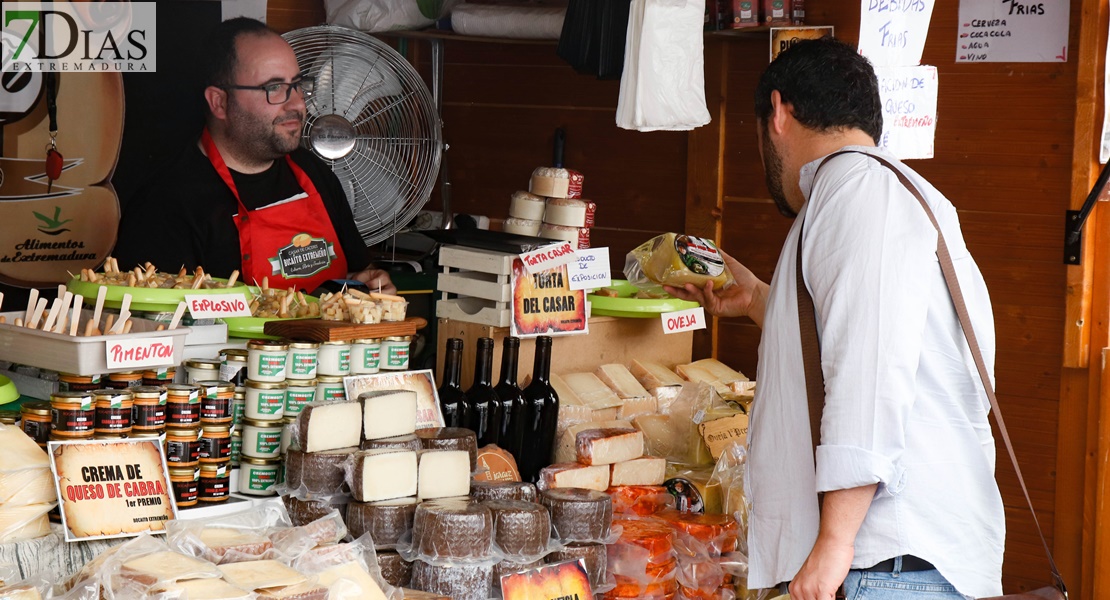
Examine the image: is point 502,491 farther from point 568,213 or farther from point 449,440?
point 568,213

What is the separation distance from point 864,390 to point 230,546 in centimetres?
134

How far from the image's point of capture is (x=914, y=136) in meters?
3.63

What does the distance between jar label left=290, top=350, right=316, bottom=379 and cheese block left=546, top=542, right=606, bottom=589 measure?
29.9 inches

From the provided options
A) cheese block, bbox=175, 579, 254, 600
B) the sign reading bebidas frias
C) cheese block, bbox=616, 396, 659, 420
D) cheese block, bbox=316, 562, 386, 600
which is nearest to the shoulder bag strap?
cheese block, bbox=316, 562, 386, 600

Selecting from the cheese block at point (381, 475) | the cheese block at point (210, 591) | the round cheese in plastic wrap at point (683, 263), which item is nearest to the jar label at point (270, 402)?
the cheese block at point (381, 475)

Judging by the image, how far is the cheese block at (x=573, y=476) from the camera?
315 cm

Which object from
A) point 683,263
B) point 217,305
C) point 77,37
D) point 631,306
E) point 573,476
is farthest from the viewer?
point 77,37

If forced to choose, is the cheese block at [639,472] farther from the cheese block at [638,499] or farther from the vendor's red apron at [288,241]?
the vendor's red apron at [288,241]

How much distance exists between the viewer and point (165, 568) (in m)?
2.15

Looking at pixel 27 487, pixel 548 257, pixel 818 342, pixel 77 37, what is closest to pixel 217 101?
pixel 77 37

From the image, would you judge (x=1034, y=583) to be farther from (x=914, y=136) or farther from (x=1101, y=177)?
(x=914, y=136)

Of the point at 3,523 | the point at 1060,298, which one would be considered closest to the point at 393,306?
the point at 3,523

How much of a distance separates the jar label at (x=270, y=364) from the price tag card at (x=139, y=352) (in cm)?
21

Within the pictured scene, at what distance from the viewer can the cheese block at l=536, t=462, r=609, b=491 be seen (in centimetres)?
315
